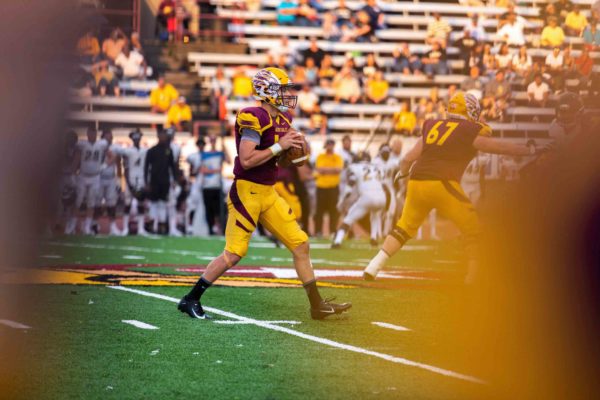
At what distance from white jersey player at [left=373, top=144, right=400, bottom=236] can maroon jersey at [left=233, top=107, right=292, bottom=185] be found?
36.9ft

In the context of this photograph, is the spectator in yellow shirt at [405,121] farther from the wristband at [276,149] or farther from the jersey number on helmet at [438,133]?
the wristband at [276,149]

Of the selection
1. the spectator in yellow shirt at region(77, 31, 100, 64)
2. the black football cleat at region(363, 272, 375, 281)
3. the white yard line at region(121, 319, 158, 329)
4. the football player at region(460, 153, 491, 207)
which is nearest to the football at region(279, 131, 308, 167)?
the white yard line at region(121, 319, 158, 329)

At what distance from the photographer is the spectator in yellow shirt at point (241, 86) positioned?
24.6m

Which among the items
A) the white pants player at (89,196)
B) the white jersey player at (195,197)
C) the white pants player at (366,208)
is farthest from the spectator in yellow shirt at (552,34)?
the white pants player at (89,196)

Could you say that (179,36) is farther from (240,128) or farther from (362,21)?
(240,128)

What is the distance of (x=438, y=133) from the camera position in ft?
32.7

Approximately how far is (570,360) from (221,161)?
56.6 feet

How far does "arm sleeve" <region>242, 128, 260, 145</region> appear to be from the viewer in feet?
24.4

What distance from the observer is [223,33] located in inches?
1061

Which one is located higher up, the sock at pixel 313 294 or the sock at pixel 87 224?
the sock at pixel 313 294

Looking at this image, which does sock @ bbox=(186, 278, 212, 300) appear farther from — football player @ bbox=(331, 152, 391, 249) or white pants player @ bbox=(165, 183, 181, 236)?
white pants player @ bbox=(165, 183, 181, 236)

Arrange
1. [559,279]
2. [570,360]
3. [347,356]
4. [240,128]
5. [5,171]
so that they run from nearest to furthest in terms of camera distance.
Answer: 1. [5,171]
2. [559,279]
3. [570,360]
4. [347,356]
5. [240,128]

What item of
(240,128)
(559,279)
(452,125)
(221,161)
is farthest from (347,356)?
(221,161)

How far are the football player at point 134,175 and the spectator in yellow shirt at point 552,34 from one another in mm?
8414
